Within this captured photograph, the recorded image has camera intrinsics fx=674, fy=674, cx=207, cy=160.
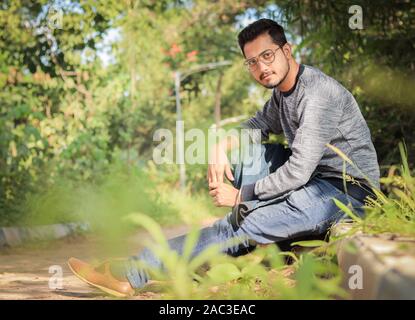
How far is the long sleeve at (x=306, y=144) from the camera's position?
373 cm

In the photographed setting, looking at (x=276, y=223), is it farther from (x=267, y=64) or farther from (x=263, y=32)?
(x=263, y=32)

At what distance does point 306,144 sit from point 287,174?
20cm

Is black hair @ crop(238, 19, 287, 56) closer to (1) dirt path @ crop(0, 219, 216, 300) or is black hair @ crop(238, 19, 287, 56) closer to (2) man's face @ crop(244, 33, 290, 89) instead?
(2) man's face @ crop(244, 33, 290, 89)

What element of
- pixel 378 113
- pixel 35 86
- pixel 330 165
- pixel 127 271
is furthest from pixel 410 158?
pixel 35 86

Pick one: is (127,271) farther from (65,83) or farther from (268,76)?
(65,83)

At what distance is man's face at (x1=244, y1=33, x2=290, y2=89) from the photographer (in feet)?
13.5

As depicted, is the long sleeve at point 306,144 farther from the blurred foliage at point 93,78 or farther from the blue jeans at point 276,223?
the blurred foliage at point 93,78

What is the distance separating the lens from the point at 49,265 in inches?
243

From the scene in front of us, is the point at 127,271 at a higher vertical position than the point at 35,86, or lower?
lower

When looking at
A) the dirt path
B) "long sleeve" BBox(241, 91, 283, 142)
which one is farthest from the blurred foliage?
"long sleeve" BBox(241, 91, 283, 142)

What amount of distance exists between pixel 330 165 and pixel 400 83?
3.37m

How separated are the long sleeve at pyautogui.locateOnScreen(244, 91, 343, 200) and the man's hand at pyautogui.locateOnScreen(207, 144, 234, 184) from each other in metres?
0.33

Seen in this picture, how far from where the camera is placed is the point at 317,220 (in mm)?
3791

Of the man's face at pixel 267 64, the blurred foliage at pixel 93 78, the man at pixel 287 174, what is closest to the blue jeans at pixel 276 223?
the man at pixel 287 174
